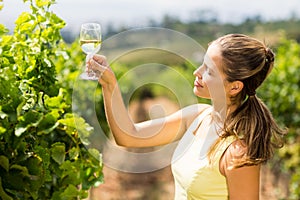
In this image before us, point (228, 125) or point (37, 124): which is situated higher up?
point (37, 124)

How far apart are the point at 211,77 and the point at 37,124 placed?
2.56 ft

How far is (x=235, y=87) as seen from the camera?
7.87ft

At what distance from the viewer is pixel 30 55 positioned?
7.63 feet

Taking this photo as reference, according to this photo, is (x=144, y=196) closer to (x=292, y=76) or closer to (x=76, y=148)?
(x=292, y=76)

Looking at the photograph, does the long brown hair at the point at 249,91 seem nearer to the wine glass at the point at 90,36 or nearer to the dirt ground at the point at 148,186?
the wine glass at the point at 90,36

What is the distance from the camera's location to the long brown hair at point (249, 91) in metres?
2.34

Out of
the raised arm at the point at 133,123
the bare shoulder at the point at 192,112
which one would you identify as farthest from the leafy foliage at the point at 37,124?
the bare shoulder at the point at 192,112

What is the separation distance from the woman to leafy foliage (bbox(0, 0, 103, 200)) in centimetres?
23

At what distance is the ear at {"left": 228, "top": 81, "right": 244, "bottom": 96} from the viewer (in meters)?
2.38

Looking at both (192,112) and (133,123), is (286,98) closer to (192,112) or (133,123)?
(192,112)

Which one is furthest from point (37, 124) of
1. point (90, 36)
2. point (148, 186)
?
point (148, 186)

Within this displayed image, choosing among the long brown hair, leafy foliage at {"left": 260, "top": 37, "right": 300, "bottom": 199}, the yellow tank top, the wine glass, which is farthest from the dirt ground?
the wine glass

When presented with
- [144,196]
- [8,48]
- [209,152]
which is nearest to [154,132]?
[209,152]

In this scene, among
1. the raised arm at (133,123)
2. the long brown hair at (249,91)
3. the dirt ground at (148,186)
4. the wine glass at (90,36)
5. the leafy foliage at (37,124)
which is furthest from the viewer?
the dirt ground at (148,186)
